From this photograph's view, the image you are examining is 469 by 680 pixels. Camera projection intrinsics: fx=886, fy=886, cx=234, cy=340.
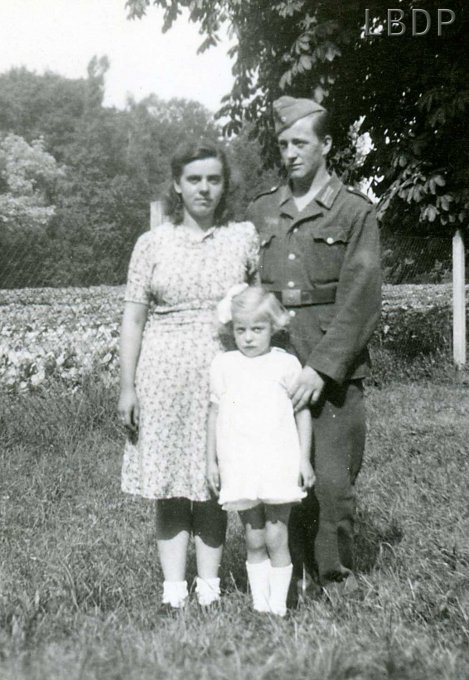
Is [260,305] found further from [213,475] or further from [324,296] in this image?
[213,475]

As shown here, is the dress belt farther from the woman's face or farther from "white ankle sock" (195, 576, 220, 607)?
"white ankle sock" (195, 576, 220, 607)

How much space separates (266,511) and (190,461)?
0.36 meters

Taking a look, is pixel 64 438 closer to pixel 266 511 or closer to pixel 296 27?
pixel 266 511

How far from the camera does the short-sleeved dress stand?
11.4 feet

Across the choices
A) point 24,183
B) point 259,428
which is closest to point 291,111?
point 259,428

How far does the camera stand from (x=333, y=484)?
3549mm

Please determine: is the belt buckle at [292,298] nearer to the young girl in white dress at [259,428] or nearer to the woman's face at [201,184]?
the young girl in white dress at [259,428]

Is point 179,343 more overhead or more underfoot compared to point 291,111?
more underfoot

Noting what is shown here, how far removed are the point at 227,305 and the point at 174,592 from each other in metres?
1.22

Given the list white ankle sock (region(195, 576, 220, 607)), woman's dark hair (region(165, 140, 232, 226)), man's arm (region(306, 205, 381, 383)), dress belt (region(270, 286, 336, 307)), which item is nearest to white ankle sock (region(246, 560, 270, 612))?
white ankle sock (region(195, 576, 220, 607))

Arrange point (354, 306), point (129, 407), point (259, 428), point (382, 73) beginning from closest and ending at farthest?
1. point (259, 428)
2. point (354, 306)
3. point (129, 407)
4. point (382, 73)

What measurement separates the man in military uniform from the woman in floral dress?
0.65ft

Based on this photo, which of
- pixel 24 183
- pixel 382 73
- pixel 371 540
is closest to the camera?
pixel 371 540

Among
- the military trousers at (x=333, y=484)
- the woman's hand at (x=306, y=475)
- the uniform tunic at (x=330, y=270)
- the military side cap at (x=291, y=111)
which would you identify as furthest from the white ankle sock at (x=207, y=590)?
the military side cap at (x=291, y=111)
